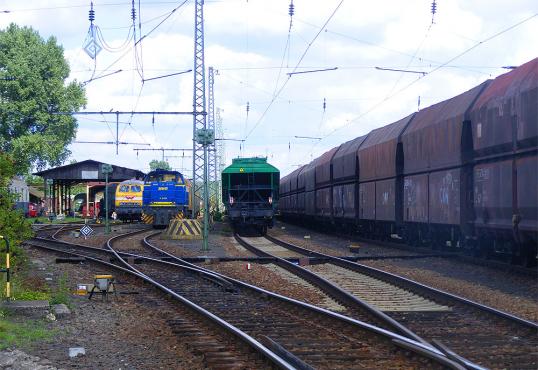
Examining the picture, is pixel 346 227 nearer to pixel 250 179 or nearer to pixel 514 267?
pixel 250 179

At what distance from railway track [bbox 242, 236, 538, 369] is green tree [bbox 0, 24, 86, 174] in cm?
4315

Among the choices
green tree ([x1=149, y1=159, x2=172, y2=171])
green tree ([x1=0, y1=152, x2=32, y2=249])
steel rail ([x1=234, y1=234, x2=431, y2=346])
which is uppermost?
green tree ([x1=149, y1=159, x2=172, y2=171])

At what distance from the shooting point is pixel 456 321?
961 cm

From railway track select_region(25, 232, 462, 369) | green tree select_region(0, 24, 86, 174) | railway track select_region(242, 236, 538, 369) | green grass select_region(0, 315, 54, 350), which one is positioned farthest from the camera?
green tree select_region(0, 24, 86, 174)

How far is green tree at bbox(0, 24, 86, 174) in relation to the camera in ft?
172

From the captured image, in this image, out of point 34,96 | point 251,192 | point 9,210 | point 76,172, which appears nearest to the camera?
point 9,210

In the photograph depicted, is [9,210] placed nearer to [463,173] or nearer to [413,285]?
[413,285]

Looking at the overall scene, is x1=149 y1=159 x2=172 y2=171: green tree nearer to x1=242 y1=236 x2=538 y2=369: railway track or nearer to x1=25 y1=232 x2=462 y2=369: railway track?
x1=25 y1=232 x2=462 y2=369: railway track

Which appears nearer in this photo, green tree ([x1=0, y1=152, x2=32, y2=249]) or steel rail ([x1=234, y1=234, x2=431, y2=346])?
steel rail ([x1=234, y1=234, x2=431, y2=346])

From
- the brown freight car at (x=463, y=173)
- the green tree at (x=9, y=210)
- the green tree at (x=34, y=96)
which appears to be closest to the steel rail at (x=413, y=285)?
the brown freight car at (x=463, y=173)

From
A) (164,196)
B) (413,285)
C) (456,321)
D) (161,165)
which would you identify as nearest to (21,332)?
(456,321)

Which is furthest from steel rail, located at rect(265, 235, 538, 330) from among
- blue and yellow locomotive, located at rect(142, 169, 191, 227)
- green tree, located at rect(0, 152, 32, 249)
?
blue and yellow locomotive, located at rect(142, 169, 191, 227)

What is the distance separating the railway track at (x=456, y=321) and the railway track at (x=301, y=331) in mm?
620

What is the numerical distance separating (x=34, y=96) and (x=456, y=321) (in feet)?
162
